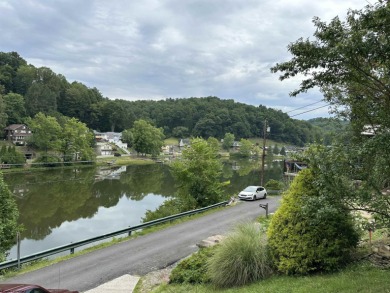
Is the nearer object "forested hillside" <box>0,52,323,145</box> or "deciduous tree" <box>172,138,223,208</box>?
"deciduous tree" <box>172,138,223,208</box>

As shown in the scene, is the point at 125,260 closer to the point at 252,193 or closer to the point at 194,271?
the point at 194,271

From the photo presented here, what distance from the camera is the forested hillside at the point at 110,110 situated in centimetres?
11294

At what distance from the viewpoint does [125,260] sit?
1312 centimetres

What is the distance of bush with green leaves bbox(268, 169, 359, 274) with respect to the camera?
24.9 ft

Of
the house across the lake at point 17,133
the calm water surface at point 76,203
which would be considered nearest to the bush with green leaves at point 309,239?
the calm water surface at point 76,203

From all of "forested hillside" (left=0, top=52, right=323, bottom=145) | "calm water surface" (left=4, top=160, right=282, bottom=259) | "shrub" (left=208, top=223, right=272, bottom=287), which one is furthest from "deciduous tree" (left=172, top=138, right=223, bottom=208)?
"forested hillside" (left=0, top=52, right=323, bottom=145)

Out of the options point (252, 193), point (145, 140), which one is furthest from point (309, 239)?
point (145, 140)

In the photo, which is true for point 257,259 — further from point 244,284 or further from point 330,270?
point 330,270

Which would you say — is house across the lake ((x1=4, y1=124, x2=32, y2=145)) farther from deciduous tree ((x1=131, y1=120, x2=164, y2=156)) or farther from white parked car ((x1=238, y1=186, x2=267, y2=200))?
white parked car ((x1=238, y1=186, x2=267, y2=200))

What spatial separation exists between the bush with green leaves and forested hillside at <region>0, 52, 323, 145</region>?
94053mm

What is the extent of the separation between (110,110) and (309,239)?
5411 inches

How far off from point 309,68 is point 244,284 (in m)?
5.21

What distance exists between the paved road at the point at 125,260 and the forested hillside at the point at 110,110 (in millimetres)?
85185

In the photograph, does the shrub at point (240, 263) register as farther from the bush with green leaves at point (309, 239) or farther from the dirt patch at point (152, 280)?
the dirt patch at point (152, 280)
